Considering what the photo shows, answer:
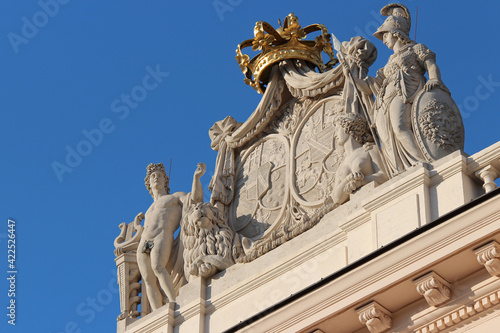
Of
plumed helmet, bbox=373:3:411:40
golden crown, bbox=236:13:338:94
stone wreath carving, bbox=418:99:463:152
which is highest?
golden crown, bbox=236:13:338:94

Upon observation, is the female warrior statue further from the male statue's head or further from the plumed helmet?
the male statue's head

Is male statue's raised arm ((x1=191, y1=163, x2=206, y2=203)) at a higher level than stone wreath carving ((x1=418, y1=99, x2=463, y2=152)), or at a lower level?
higher

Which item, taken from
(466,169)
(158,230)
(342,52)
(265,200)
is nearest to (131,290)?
(158,230)

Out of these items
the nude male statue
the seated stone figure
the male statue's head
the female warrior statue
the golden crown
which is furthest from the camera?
the male statue's head

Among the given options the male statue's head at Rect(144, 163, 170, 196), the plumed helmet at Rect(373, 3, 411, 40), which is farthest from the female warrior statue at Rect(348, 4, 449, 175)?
the male statue's head at Rect(144, 163, 170, 196)

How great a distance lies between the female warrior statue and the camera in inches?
631

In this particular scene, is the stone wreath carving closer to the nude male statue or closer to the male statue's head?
the nude male statue

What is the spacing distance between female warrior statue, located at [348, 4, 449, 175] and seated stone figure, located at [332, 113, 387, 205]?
0.18 meters

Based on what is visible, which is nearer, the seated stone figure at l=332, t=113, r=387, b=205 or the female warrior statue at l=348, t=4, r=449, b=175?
the female warrior statue at l=348, t=4, r=449, b=175

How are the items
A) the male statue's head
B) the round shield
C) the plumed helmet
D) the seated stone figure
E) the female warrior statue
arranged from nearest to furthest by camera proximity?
1. the round shield
2. the female warrior statue
3. the seated stone figure
4. the plumed helmet
5. the male statue's head

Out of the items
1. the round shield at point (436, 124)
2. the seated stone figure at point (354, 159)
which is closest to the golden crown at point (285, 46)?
the seated stone figure at point (354, 159)

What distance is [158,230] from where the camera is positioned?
18.5 metres

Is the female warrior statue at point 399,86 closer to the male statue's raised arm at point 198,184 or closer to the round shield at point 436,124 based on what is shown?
the round shield at point 436,124

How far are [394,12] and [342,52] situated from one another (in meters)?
0.86
